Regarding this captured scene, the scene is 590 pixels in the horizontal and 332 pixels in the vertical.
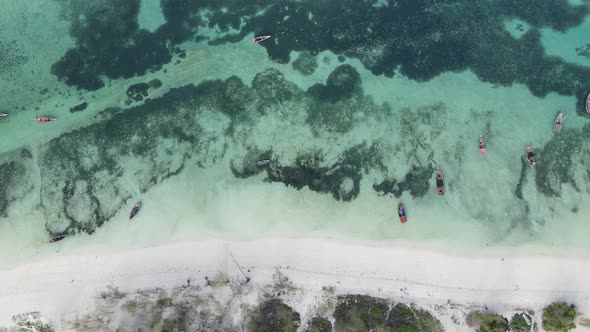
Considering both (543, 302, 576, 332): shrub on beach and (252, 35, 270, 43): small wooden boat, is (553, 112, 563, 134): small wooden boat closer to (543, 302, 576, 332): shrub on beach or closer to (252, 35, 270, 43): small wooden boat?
(543, 302, 576, 332): shrub on beach

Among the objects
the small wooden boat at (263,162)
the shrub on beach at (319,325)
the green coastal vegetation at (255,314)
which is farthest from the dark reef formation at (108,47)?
the shrub on beach at (319,325)

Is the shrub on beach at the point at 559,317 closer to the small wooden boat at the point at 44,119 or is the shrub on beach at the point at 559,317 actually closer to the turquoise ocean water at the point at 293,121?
the turquoise ocean water at the point at 293,121

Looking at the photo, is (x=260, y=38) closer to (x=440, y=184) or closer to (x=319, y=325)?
(x=440, y=184)

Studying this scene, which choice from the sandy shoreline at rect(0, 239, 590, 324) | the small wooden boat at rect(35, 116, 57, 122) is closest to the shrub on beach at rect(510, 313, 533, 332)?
the sandy shoreline at rect(0, 239, 590, 324)

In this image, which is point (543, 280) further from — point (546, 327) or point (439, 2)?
point (439, 2)

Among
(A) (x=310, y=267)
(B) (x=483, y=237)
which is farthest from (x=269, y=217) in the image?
(B) (x=483, y=237)

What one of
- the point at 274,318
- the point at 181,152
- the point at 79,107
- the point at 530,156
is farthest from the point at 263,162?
the point at 530,156

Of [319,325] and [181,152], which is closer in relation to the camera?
[319,325]
